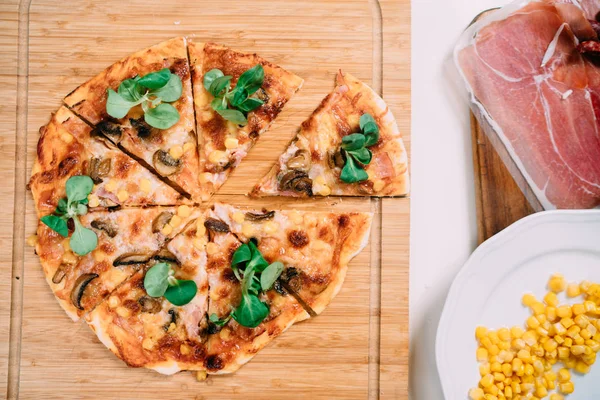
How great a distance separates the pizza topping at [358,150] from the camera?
3607 millimetres

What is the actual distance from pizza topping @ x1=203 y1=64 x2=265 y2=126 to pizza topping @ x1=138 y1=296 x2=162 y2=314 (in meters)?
1.39

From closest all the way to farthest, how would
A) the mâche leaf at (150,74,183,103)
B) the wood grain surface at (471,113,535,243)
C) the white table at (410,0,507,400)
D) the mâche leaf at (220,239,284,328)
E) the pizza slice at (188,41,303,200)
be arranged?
the mâche leaf at (220,239,284,328), the mâche leaf at (150,74,183,103), the pizza slice at (188,41,303,200), the wood grain surface at (471,113,535,243), the white table at (410,0,507,400)

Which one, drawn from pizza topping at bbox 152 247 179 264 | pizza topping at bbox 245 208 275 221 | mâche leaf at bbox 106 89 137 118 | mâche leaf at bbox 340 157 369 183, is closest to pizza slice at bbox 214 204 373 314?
pizza topping at bbox 245 208 275 221

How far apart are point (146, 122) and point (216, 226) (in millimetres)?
897

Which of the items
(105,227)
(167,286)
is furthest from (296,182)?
(105,227)

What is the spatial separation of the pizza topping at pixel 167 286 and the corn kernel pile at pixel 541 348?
210 cm

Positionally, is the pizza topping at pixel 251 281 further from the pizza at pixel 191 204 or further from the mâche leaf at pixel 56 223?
the mâche leaf at pixel 56 223

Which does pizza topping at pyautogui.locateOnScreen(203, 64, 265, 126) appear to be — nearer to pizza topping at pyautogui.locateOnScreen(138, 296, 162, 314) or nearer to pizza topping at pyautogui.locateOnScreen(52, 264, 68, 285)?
pizza topping at pyautogui.locateOnScreen(138, 296, 162, 314)

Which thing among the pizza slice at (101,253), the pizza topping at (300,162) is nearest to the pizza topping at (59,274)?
the pizza slice at (101,253)

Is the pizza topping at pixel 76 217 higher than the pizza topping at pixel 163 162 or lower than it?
lower

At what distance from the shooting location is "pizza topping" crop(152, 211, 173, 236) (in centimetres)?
375

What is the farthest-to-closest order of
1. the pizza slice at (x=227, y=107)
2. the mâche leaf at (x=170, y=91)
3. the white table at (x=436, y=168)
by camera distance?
the white table at (x=436, y=168), the pizza slice at (x=227, y=107), the mâche leaf at (x=170, y=91)

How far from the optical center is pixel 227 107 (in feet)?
12.3

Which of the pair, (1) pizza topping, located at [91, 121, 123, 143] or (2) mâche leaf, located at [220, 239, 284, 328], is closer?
(2) mâche leaf, located at [220, 239, 284, 328]
